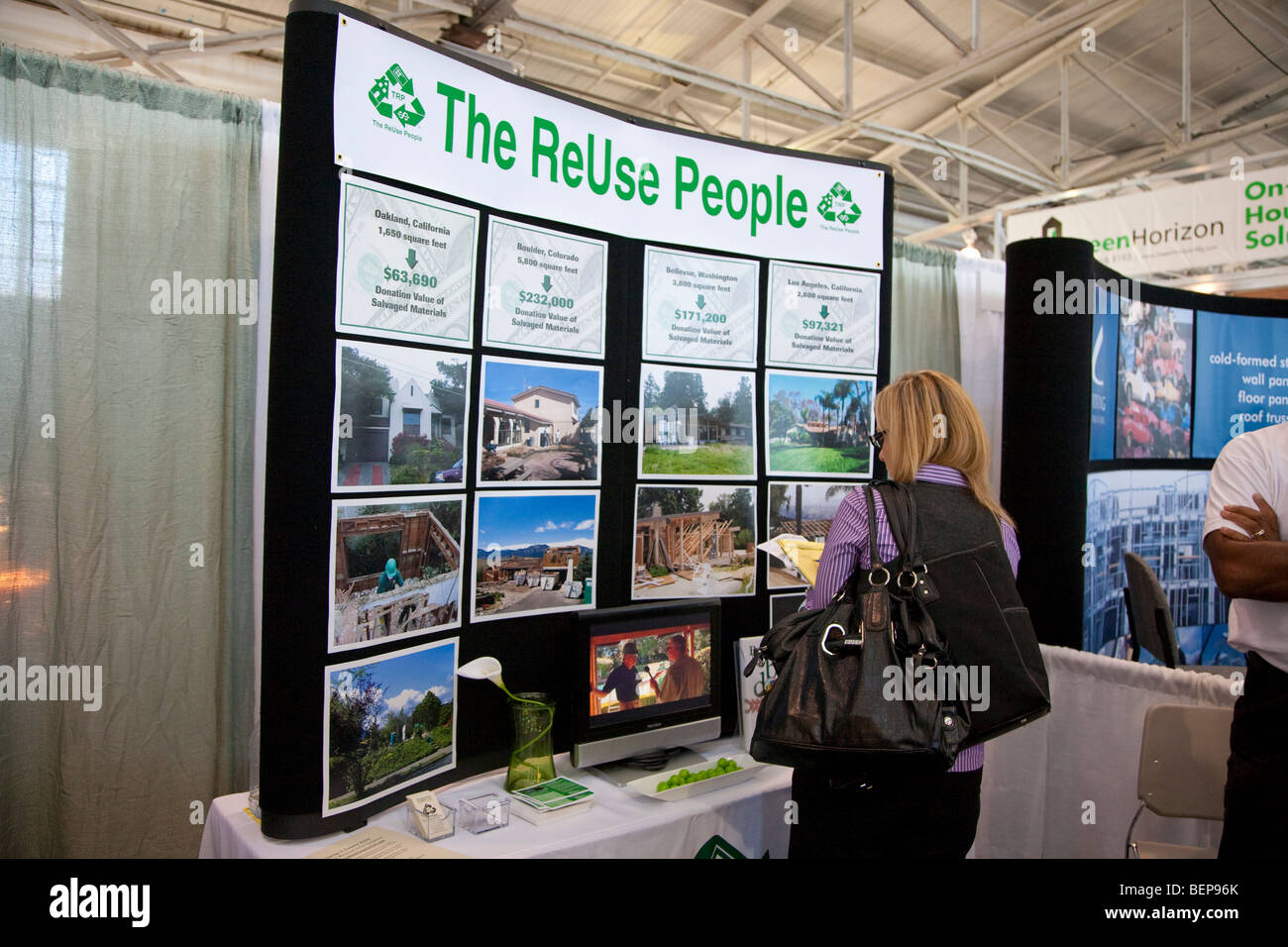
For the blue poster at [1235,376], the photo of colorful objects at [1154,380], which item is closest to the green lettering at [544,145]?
the photo of colorful objects at [1154,380]

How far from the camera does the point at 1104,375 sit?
13.6ft

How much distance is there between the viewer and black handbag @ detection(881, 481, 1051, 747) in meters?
1.62

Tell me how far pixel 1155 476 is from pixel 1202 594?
0.87 meters

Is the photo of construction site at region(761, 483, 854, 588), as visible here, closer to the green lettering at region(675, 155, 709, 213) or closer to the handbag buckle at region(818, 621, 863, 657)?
the green lettering at region(675, 155, 709, 213)

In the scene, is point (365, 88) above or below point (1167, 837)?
above

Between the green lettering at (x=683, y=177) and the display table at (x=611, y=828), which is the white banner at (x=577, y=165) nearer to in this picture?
the green lettering at (x=683, y=177)

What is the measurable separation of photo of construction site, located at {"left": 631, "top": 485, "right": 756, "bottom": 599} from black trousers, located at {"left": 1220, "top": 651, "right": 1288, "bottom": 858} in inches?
54.4

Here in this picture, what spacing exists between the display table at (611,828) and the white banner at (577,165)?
153cm

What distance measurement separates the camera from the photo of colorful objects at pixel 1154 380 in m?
4.34

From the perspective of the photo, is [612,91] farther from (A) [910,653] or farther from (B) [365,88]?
(A) [910,653]

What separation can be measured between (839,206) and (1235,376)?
3.30 metres
